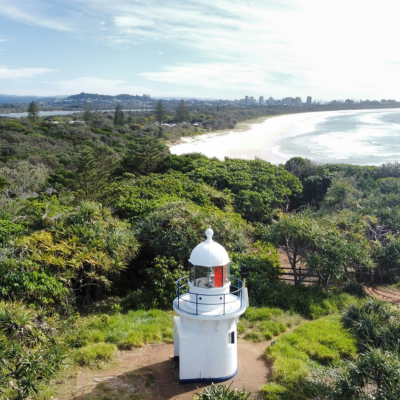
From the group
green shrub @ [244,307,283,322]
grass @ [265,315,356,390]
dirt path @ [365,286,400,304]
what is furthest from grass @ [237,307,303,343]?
dirt path @ [365,286,400,304]

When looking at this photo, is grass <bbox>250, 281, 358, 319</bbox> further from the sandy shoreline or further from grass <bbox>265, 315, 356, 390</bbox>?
the sandy shoreline

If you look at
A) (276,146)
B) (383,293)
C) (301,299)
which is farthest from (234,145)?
(301,299)

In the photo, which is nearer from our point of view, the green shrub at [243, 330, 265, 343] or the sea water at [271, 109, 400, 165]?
the green shrub at [243, 330, 265, 343]

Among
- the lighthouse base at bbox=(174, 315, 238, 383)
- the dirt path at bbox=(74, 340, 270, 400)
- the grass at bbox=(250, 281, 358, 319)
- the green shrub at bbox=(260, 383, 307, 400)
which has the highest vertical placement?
the lighthouse base at bbox=(174, 315, 238, 383)

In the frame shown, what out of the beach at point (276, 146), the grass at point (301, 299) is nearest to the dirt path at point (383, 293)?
the grass at point (301, 299)

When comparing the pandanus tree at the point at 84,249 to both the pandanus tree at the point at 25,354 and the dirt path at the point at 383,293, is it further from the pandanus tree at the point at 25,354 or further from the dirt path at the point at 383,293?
the dirt path at the point at 383,293

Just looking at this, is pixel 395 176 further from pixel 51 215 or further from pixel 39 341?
pixel 39 341

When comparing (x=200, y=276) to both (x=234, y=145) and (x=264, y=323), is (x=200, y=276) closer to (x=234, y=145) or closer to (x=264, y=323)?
(x=264, y=323)
